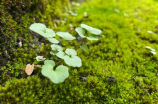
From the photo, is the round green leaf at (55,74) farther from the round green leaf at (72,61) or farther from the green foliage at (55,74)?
the round green leaf at (72,61)

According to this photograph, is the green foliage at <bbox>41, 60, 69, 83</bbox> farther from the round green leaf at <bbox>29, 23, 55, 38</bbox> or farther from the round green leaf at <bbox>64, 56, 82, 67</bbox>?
the round green leaf at <bbox>29, 23, 55, 38</bbox>

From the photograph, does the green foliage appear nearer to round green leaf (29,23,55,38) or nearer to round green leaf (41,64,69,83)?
round green leaf (41,64,69,83)

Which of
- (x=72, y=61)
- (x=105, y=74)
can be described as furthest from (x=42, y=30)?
(x=105, y=74)

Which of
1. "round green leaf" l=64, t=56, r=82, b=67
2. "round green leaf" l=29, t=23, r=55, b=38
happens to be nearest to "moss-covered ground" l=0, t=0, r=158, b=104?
"round green leaf" l=64, t=56, r=82, b=67

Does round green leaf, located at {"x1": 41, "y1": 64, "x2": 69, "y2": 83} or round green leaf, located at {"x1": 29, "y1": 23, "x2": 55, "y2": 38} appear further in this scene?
round green leaf, located at {"x1": 29, "y1": 23, "x2": 55, "y2": 38}

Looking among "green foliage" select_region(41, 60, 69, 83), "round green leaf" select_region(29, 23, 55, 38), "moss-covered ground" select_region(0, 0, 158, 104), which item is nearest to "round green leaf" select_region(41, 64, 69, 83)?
"green foliage" select_region(41, 60, 69, 83)

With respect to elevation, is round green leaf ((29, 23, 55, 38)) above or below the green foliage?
above

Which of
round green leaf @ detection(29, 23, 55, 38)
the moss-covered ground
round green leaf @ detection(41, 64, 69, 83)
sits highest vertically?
round green leaf @ detection(29, 23, 55, 38)

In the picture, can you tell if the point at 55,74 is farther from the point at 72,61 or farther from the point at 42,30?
the point at 42,30

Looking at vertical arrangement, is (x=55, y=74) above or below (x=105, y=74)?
above
